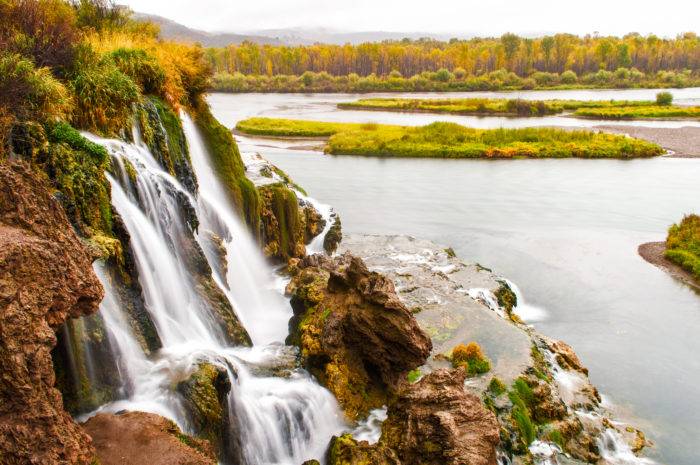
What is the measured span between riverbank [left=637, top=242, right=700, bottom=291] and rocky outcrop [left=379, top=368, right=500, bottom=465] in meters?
22.1

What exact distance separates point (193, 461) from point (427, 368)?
30.5ft

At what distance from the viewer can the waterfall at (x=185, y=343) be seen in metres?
13.1

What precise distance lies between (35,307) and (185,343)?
22.7ft

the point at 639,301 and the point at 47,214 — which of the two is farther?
the point at 639,301

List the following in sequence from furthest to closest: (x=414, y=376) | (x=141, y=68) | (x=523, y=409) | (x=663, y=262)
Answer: (x=663, y=262) → (x=141, y=68) → (x=414, y=376) → (x=523, y=409)

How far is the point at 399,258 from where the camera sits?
97.0ft

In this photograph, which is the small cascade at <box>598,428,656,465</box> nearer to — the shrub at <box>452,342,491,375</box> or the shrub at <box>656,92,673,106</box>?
the shrub at <box>452,342,491,375</box>

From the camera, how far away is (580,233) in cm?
3803

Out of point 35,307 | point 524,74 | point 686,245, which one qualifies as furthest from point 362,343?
point 524,74

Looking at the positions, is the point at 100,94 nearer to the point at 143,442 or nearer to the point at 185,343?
the point at 185,343

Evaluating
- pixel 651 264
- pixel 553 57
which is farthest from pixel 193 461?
pixel 553 57

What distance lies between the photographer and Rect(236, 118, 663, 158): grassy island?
64500 mm

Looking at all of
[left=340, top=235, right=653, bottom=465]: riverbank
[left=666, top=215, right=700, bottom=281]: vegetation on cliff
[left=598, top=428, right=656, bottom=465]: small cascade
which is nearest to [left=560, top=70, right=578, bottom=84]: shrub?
[left=666, top=215, right=700, bottom=281]: vegetation on cliff

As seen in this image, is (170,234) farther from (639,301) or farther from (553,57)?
(553,57)
